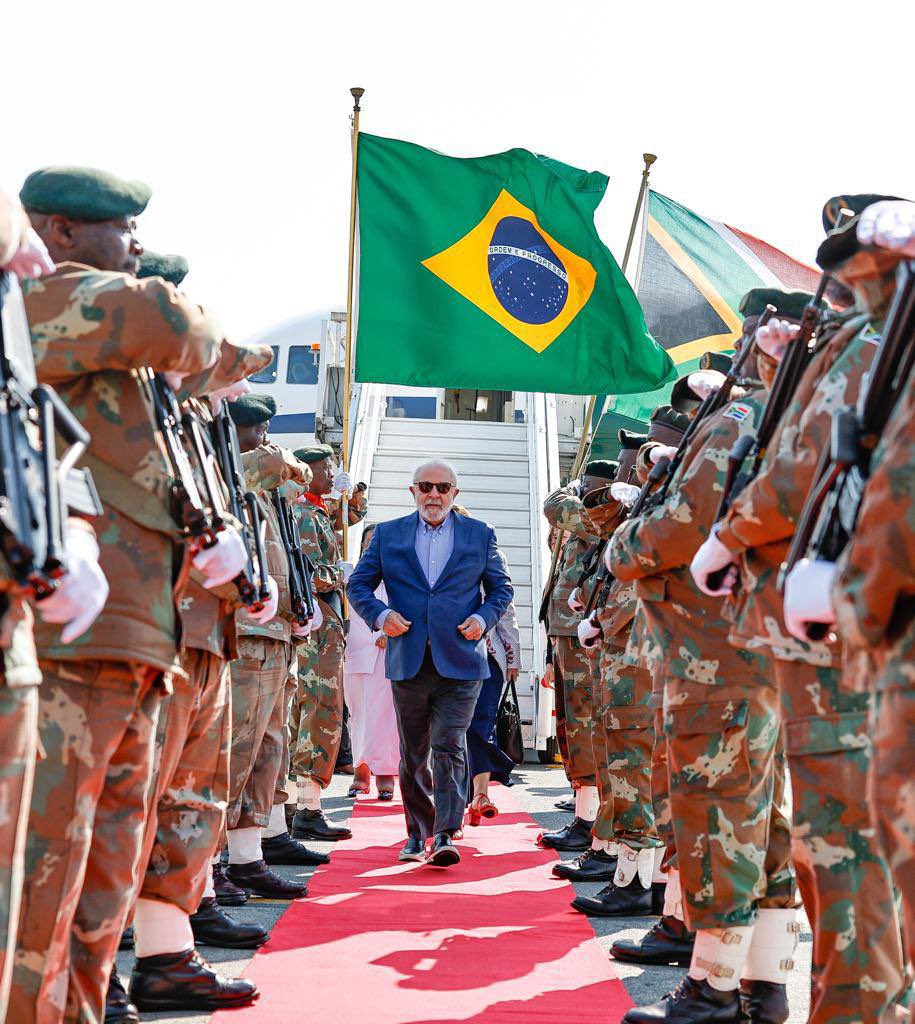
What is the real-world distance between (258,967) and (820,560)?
10.5 ft

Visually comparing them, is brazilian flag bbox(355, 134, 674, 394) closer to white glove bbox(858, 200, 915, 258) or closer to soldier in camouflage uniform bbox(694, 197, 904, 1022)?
soldier in camouflage uniform bbox(694, 197, 904, 1022)

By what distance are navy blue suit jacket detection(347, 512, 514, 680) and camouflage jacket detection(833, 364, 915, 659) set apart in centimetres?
530

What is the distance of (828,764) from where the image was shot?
132 inches

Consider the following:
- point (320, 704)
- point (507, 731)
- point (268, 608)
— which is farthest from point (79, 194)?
point (507, 731)

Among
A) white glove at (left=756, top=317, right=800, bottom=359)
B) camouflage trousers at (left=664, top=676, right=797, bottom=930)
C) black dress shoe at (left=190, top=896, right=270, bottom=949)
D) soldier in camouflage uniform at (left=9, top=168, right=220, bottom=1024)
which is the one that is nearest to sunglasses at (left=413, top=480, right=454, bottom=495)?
black dress shoe at (left=190, top=896, right=270, bottom=949)

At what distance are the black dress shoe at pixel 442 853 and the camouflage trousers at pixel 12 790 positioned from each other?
5041 millimetres

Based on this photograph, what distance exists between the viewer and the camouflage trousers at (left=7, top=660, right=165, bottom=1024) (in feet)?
9.59

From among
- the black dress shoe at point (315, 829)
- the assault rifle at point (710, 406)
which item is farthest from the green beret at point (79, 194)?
the black dress shoe at point (315, 829)

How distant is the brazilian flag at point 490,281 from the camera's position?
35.1 ft

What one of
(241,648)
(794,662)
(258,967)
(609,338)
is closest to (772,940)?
(794,662)

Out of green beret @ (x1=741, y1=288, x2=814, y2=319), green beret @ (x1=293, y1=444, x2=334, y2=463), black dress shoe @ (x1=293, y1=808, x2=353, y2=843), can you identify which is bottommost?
black dress shoe @ (x1=293, y1=808, x2=353, y2=843)

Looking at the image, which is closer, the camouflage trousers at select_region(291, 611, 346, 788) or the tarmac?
the tarmac

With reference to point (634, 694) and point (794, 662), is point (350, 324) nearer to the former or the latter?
point (634, 694)

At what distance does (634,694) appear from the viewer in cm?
672
